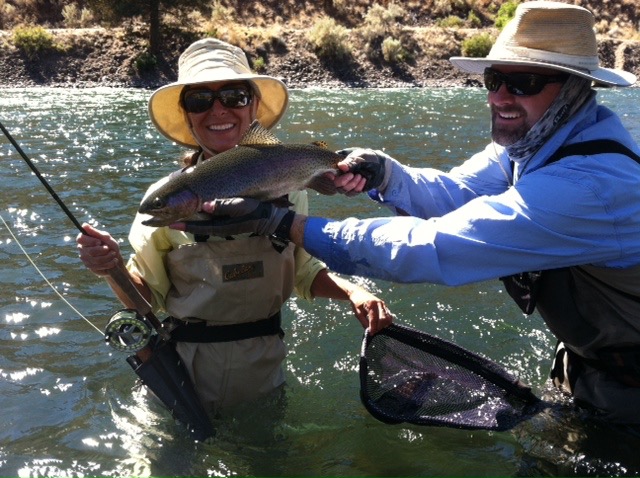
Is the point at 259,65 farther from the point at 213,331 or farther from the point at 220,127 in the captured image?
the point at 213,331

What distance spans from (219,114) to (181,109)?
0.49 metres

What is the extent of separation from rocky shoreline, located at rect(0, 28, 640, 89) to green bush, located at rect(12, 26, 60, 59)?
0.29m

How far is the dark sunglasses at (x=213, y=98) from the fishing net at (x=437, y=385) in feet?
4.86

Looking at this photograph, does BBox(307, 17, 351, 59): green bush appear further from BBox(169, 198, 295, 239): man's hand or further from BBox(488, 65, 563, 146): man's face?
BBox(169, 198, 295, 239): man's hand

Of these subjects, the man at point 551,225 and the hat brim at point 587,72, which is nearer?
the man at point 551,225

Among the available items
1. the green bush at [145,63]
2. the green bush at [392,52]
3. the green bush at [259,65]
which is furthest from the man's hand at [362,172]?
the green bush at [392,52]

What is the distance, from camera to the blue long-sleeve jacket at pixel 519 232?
309 centimetres

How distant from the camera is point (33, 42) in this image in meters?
32.5

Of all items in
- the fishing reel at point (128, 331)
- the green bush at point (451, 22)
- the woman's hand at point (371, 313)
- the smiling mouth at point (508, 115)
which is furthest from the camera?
the green bush at point (451, 22)

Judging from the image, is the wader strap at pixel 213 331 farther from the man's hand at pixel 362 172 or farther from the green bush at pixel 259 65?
the green bush at pixel 259 65

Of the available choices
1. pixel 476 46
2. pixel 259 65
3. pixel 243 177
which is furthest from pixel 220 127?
pixel 476 46

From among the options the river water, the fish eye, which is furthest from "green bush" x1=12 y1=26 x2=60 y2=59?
the fish eye

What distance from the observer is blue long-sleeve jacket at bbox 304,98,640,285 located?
3.09m

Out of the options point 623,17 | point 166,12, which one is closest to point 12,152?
point 166,12
